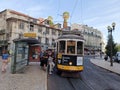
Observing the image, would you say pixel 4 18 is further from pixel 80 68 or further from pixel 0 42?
pixel 80 68

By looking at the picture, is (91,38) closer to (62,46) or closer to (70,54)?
(62,46)

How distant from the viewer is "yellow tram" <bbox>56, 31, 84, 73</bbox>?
575 inches

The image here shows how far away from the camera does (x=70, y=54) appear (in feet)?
48.5

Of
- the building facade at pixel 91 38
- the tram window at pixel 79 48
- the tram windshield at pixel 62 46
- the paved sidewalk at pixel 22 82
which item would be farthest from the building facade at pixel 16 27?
the paved sidewalk at pixel 22 82

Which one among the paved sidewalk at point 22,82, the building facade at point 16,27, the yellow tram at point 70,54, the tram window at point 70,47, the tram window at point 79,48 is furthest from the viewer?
the building facade at point 16,27

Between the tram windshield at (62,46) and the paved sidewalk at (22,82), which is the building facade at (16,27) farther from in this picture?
the paved sidewalk at (22,82)

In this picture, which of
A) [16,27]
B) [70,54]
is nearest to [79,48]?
[70,54]

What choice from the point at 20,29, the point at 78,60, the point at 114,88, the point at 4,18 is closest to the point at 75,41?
the point at 78,60

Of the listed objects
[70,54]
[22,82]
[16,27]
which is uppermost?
[16,27]

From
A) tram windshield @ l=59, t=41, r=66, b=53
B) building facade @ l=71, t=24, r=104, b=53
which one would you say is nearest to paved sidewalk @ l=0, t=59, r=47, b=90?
tram windshield @ l=59, t=41, r=66, b=53

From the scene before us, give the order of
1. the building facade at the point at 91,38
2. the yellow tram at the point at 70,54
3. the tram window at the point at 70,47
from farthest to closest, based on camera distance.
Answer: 1. the building facade at the point at 91,38
2. the tram window at the point at 70,47
3. the yellow tram at the point at 70,54

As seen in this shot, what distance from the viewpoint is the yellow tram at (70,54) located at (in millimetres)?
14603

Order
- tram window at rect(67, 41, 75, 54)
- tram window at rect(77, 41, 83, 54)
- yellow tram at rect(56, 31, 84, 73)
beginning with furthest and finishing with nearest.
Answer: tram window at rect(77, 41, 83, 54), tram window at rect(67, 41, 75, 54), yellow tram at rect(56, 31, 84, 73)

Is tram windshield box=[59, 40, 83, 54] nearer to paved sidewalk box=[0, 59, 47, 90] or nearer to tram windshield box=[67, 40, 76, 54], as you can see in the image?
tram windshield box=[67, 40, 76, 54]
